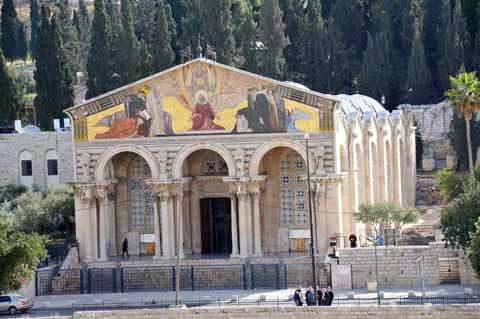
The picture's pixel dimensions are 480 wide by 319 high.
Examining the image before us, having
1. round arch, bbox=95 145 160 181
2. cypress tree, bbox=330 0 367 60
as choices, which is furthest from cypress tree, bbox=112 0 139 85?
round arch, bbox=95 145 160 181

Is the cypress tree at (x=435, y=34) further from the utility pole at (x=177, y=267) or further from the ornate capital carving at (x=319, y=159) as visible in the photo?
the utility pole at (x=177, y=267)

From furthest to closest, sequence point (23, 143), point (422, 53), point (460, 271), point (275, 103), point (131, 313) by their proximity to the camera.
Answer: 1. point (422, 53)
2. point (23, 143)
3. point (275, 103)
4. point (460, 271)
5. point (131, 313)

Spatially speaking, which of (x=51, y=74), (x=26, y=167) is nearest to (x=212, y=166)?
(x=26, y=167)

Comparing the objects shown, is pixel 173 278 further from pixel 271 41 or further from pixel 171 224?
pixel 271 41

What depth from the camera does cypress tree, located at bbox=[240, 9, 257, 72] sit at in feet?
291

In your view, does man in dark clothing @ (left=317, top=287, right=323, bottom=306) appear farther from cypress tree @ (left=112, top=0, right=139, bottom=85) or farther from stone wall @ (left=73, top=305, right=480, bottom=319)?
cypress tree @ (left=112, top=0, right=139, bottom=85)

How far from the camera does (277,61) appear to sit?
8894 cm

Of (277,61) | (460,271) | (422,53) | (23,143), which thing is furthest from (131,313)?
(422,53)

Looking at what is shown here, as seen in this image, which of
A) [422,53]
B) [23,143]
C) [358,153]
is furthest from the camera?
[422,53]

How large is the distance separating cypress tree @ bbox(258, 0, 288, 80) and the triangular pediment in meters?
22.9

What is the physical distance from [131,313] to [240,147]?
14421mm

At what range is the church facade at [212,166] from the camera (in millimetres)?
64000

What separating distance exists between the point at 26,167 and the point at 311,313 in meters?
32.6

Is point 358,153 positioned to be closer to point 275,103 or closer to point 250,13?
point 275,103
